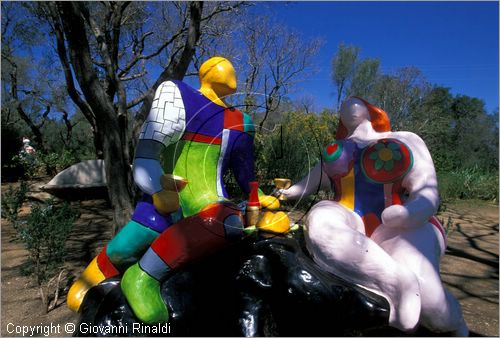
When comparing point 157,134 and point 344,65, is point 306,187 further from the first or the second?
point 344,65

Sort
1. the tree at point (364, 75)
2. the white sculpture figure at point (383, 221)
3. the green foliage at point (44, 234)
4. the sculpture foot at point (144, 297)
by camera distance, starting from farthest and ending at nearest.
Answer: the tree at point (364, 75)
the green foliage at point (44, 234)
the white sculpture figure at point (383, 221)
the sculpture foot at point (144, 297)

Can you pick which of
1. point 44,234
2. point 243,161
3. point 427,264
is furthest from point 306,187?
point 44,234

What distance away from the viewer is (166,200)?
172 cm

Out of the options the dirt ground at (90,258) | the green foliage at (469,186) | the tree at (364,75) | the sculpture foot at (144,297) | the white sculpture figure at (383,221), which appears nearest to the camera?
the sculpture foot at (144,297)

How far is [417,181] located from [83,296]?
1934mm

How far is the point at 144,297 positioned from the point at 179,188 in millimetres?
527

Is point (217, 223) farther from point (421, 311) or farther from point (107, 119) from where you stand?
point (107, 119)

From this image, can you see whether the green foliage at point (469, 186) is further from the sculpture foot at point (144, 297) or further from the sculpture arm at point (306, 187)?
the sculpture foot at point (144, 297)

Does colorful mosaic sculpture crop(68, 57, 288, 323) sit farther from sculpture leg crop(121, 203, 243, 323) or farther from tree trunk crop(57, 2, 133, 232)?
tree trunk crop(57, 2, 133, 232)

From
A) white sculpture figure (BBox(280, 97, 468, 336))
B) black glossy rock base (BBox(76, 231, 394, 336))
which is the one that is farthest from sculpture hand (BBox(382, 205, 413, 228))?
black glossy rock base (BBox(76, 231, 394, 336))

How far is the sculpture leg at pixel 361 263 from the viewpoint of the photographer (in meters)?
1.76

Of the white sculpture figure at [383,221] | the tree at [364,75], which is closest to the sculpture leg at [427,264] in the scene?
the white sculpture figure at [383,221]

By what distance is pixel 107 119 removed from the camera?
434 centimetres

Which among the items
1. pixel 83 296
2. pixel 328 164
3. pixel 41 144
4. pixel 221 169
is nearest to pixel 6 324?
pixel 83 296
